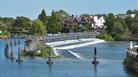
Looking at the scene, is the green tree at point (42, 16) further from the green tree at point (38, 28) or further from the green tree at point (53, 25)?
the green tree at point (38, 28)

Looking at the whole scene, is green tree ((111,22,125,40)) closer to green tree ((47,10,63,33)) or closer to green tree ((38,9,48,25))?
green tree ((47,10,63,33))

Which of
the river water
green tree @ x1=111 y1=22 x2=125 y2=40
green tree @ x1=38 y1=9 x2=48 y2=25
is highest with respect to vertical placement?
green tree @ x1=38 y1=9 x2=48 y2=25

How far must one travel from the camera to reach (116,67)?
6738 cm

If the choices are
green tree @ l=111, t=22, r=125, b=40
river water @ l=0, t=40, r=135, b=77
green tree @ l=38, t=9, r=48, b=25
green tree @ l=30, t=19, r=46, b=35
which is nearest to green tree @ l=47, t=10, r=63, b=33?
green tree @ l=38, t=9, r=48, b=25

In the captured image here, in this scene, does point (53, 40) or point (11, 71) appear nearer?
point (11, 71)

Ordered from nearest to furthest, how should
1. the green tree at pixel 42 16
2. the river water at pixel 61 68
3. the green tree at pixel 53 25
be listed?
the river water at pixel 61 68 → the green tree at pixel 53 25 → the green tree at pixel 42 16

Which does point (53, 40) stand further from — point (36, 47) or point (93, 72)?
point (93, 72)

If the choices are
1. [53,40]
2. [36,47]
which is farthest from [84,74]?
[53,40]

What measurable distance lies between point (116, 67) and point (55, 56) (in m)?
14.9

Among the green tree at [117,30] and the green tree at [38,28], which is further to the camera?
the green tree at [117,30]

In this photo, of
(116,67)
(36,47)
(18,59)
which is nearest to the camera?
(116,67)

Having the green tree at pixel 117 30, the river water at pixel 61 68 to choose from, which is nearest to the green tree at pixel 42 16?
the green tree at pixel 117 30

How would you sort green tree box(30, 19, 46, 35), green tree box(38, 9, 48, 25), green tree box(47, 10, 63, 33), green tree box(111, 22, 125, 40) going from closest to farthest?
green tree box(30, 19, 46, 35) < green tree box(111, 22, 125, 40) < green tree box(47, 10, 63, 33) < green tree box(38, 9, 48, 25)

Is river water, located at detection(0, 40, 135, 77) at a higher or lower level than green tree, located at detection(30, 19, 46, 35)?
lower
